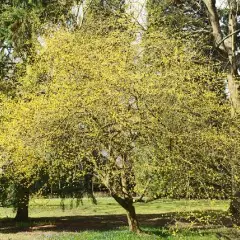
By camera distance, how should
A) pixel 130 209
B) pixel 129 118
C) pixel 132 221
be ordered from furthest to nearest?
pixel 132 221
pixel 130 209
pixel 129 118

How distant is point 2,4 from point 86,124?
35.8ft

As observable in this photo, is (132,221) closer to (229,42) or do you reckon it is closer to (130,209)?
(130,209)

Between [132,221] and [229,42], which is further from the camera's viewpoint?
[132,221]

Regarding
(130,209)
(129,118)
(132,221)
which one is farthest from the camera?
(132,221)

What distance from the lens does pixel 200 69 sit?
30.2 feet

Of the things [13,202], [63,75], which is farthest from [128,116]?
[13,202]

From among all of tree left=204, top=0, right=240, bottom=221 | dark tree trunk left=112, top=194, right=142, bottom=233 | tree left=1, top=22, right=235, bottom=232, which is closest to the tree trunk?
dark tree trunk left=112, top=194, right=142, bottom=233

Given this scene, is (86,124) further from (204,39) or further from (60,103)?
(204,39)

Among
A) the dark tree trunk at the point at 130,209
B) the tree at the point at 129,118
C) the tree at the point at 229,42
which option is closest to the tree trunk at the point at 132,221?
the dark tree trunk at the point at 130,209

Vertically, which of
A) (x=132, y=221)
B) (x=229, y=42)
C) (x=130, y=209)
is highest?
(x=229, y=42)

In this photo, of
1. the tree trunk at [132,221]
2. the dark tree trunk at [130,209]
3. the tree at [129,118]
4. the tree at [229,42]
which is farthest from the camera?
the tree trunk at [132,221]

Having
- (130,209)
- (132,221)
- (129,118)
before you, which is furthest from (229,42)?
(132,221)

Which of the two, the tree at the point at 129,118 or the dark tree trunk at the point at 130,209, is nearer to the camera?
the tree at the point at 129,118

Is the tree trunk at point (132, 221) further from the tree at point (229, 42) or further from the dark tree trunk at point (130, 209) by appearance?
the tree at point (229, 42)
